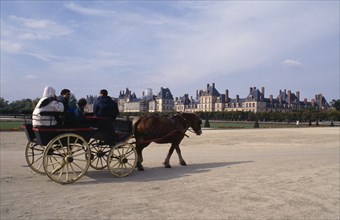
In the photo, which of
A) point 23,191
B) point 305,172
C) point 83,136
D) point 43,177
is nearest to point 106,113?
point 83,136

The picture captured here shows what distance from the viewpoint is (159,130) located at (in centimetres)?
788

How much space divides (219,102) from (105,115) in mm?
103697

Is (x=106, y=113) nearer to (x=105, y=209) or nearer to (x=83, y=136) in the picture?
(x=83, y=136)

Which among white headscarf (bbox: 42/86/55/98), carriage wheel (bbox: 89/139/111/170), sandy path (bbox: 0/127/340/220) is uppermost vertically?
white headscarf (bbox: 42/86/55/98)

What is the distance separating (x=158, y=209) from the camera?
4.65 meters

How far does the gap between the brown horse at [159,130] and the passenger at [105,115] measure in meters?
0.89

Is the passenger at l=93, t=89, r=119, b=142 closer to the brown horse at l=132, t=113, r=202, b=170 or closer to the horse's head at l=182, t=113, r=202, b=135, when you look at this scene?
the brown horse at l=132, t=113, r=202, b=170

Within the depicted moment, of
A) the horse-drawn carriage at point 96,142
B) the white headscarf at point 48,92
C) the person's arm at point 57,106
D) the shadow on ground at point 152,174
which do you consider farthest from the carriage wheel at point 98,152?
the white headscarf at point 48,92

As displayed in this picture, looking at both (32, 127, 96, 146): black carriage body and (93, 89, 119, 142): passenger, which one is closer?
(32, 127, 96, 146): black carriage body

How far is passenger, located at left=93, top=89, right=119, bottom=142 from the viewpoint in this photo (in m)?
6.71

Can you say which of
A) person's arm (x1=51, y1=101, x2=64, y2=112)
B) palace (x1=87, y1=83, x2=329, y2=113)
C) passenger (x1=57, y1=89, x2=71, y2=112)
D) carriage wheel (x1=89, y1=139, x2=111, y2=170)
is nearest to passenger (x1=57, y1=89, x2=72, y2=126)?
passenger (x1=57, y1=89, x2=71, y2=112)

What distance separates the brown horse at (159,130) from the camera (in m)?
7.69

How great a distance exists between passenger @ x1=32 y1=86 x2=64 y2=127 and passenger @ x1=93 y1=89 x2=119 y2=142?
95cm

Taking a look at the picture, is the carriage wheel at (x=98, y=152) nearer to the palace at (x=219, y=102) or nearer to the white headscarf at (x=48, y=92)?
the white headscarf at (x=48, y=92)
